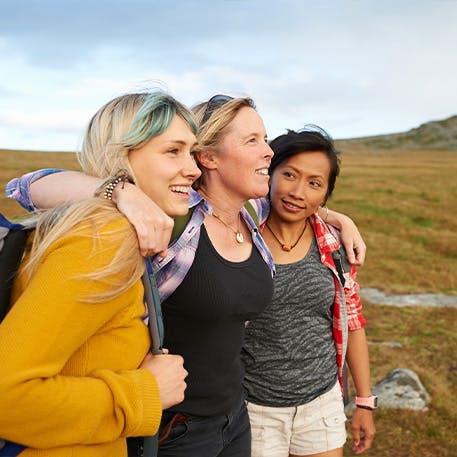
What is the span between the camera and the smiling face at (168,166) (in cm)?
260

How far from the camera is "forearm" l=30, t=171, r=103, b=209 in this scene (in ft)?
8.38

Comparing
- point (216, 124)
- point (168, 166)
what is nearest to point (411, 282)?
point (216, 124)

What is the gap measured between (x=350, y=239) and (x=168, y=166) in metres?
2.02

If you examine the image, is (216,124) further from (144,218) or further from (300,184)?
(144,218)

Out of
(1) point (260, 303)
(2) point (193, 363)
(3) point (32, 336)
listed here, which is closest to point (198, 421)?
(2) point (193, 363)

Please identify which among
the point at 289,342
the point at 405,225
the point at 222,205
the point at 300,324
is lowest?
the point at 405,225

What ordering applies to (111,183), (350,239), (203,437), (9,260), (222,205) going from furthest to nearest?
1. (350,239)
2. (222,205)
3. (203,437)
4. (111,183)
5. (9,260)

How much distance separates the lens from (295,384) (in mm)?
3773

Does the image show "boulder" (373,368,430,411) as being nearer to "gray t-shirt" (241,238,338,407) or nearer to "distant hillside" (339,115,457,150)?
"gray t-shirt" (241,238,338,407)

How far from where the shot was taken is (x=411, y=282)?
14.9 meters

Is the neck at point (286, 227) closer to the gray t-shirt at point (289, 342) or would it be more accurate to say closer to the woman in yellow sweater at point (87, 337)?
the gray t-shirt at point (289, 342)

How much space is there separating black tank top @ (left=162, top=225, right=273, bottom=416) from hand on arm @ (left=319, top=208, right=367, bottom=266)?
112cm

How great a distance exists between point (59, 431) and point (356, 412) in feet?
9.39

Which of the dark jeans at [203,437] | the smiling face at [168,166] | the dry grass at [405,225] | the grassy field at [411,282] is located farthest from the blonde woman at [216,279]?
the dry grass at [405,225]
